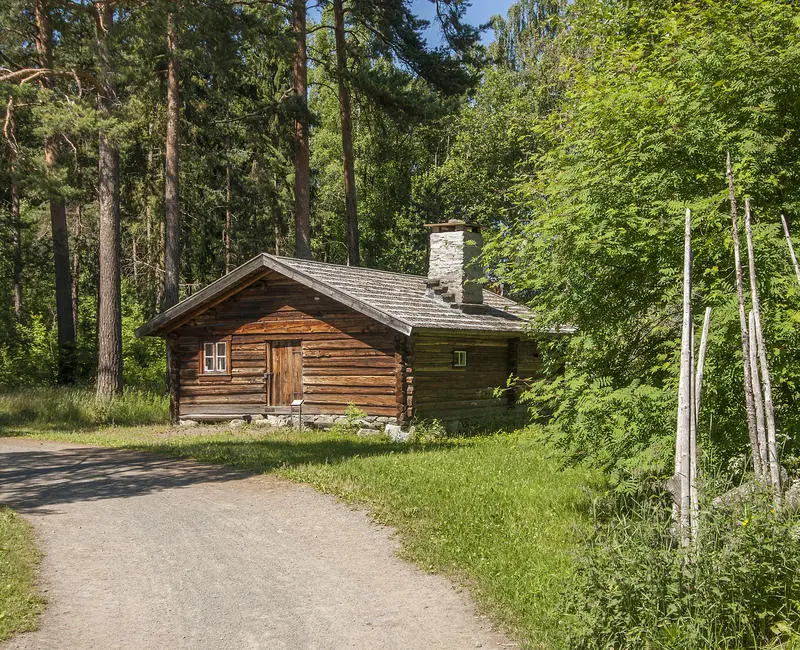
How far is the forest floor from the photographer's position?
7453mm

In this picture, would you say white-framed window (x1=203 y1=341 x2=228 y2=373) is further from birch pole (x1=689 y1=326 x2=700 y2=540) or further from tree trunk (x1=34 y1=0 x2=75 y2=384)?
birch pole (x1=689 y1=326 x2=700 y2=540)

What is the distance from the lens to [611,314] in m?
9.41

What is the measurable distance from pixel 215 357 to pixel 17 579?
50.3 feet

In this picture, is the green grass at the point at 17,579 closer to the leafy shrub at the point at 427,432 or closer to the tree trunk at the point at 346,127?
the leafy shrub at the point at 427,432

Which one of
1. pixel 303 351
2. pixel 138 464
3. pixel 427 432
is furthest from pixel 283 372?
pixel 138 464

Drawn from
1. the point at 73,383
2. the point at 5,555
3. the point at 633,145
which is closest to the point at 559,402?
the point at 633,145

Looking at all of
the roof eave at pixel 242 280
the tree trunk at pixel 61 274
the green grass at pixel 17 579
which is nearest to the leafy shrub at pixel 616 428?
the green grass at pixel 17 579

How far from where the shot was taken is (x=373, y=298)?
20000 millimetres

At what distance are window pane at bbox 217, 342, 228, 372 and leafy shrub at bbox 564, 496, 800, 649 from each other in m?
17.7

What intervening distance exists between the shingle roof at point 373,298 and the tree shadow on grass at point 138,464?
10.6ft

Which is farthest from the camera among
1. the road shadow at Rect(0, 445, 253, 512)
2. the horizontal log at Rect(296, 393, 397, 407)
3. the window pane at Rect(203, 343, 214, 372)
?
the window pane at Rect(203, 343, 214, 372)

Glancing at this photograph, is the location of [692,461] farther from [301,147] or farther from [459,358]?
[301,147]

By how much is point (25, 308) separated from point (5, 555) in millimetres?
35618

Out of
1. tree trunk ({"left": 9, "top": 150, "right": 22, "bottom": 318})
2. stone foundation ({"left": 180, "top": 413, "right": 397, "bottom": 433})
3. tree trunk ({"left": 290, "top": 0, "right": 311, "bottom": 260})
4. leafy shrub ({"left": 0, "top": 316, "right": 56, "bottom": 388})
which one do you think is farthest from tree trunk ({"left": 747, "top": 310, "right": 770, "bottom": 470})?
tree trunk ({"left": 9, "top": 150, "right": 22, "bottom": 318})
